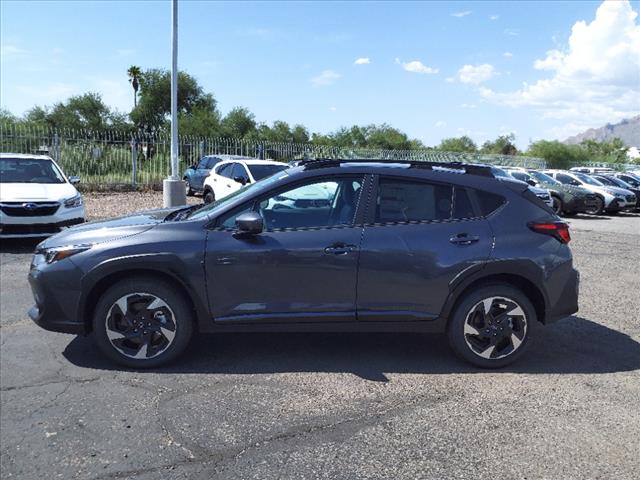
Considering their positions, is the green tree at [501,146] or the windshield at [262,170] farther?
the green tree at [501,146]

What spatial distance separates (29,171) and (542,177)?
1802 cm

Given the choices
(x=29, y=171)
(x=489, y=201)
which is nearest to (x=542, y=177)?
(x=29, y=171)

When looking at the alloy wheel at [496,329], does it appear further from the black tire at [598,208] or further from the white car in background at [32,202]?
the black tire at [598,208]

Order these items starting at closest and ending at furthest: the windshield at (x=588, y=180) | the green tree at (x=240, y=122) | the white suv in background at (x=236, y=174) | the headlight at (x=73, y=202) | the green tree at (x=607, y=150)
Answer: the headlight at (x=73, y=202) → the white suv in background at (x=236, y=174) → the windshield at (x=588, y=180) → the green tree at (x=240, y=122) → the green tree at (x=607, y=150)

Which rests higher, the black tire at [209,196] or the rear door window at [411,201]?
the rear door window at [411,201]

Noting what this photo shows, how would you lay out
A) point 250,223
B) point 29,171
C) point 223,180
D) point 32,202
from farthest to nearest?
point 223,180 < point 29,171 < point 32,202 < point 250,223

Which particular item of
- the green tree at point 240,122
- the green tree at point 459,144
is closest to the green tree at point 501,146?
the green tree at point 459,144

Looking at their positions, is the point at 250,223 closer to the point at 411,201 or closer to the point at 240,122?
the point at 411,201

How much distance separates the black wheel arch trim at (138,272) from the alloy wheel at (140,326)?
189 millimetres

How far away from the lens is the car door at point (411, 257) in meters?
4.37

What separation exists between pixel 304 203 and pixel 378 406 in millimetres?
1720

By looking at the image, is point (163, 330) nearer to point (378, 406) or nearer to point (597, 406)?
point (378, 406)

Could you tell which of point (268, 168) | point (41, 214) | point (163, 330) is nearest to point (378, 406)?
point (163, 330)

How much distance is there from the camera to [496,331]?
4.51 meters
